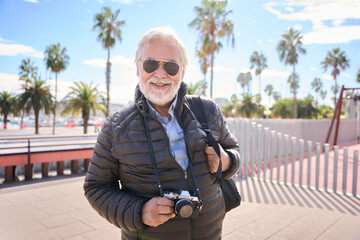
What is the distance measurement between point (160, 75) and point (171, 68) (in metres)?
0.08

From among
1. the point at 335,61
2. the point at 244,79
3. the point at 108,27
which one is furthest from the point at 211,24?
the point at 244,79

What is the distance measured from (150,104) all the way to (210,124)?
1.34ft

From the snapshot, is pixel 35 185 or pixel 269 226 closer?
pixel 269 226

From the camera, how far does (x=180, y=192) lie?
51.0 inches

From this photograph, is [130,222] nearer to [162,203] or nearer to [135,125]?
[162,203]

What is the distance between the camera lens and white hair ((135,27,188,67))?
1.47 meters

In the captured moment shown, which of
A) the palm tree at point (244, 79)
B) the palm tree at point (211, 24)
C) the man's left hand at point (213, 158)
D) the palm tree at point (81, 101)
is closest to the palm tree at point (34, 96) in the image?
the palm tree at point (81, 101)

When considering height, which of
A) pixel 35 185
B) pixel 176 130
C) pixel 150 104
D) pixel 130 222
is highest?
pixel 150 104

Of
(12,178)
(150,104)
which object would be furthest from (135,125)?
(12,178)

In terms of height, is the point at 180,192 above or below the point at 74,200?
above

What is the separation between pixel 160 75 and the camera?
4.91 ft

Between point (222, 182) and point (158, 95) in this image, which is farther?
point (222, 182)

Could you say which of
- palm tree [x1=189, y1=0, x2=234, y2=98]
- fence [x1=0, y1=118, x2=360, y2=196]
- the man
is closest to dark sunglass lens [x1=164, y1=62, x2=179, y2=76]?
the man

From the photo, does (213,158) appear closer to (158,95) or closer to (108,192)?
(158,95)
